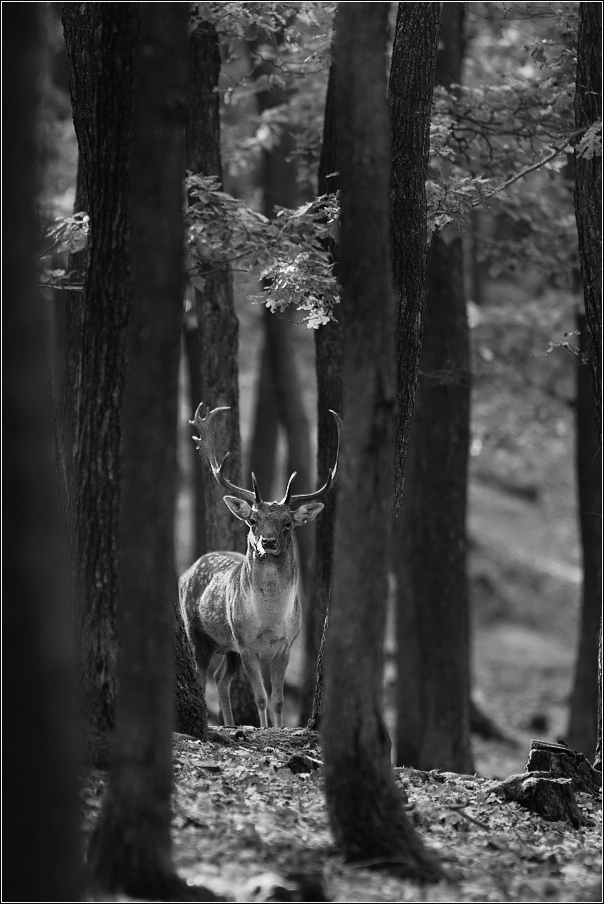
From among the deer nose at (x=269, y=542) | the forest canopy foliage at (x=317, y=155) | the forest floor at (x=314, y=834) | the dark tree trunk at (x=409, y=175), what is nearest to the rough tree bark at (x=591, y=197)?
the forest canopy foliage at (x=317, y=155)

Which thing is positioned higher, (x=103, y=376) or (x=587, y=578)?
(x=103, y=376)

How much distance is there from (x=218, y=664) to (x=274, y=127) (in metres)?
7.15

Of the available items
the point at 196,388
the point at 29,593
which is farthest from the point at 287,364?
the point at 29,593

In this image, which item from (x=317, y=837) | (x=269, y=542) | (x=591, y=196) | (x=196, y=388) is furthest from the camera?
(x=196, y=388)

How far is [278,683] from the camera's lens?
1230 centimetres

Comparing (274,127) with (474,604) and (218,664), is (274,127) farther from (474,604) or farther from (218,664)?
(474,604)

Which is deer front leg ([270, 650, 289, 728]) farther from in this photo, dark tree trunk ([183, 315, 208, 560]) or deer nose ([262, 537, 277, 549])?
dark tree trunk ([183, 315, 208, 560])

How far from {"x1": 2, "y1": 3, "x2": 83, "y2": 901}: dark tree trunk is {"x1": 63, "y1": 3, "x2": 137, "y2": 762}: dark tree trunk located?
4.17 ft

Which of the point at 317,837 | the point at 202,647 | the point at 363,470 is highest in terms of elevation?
the point at 363,470

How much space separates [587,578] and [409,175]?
855 cm

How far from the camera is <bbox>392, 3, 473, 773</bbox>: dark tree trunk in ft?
50.0

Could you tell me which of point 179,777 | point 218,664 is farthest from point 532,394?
point 179,777

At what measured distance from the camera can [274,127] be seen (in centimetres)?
1622

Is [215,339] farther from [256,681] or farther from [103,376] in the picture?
[103,376]
